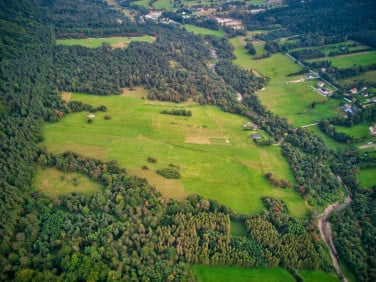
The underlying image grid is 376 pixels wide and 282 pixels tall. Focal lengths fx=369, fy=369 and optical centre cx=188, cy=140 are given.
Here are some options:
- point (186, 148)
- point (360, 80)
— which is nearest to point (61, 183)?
point (186, 148)

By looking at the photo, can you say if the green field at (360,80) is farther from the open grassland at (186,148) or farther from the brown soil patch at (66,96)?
the brown soil patch at (66,96)

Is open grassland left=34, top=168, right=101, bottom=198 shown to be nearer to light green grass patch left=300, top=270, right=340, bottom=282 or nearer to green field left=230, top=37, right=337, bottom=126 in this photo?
light green grass patch left=300, top=270, right=340, bottom=282

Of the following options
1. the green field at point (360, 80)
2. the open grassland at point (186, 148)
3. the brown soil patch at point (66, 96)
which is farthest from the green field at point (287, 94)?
the brown soil patch at point (66, 96)

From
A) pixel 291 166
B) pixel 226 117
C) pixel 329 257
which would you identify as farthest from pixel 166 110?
pixel 329 257

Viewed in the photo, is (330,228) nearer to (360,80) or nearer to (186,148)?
(186,148)

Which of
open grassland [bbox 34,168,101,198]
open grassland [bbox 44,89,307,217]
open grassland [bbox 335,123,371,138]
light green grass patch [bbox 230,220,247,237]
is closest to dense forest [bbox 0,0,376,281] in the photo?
light green grass patch [bbox 230,220,247,237]
